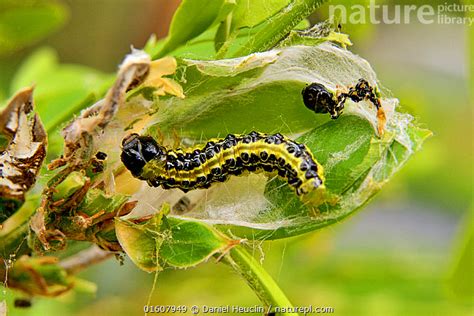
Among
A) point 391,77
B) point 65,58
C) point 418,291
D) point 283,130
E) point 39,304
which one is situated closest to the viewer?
point 283,130

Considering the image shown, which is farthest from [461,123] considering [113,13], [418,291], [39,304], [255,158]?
[255,158]

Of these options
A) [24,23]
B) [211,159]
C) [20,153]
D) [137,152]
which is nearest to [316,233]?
[211,159]

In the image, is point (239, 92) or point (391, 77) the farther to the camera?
point (391, 77)

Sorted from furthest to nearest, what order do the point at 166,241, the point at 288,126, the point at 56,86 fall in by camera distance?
the point at 56,86, the point at 288,126, the point at 166,241

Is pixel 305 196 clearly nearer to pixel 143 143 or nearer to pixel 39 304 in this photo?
pixel 143 143

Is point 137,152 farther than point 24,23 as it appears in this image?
No

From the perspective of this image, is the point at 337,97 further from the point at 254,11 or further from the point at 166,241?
the point at 166,241

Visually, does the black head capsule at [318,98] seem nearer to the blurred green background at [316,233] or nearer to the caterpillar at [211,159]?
the caterpillar at [211,159]

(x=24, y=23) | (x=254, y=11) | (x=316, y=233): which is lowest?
(x=316, y=233)
